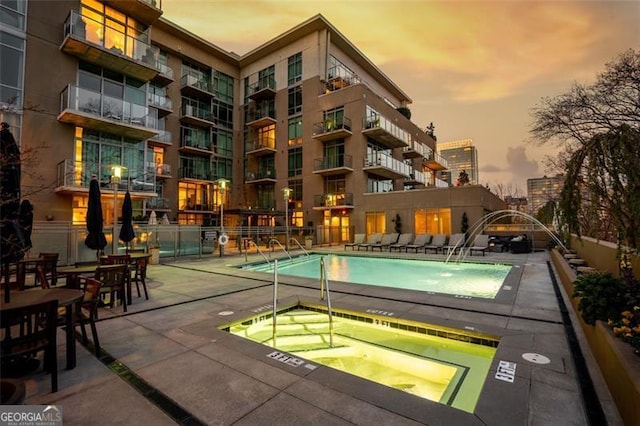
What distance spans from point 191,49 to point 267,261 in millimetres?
22682

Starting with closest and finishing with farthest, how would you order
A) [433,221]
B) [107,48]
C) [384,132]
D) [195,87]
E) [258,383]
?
1. [258,383]
2. [107,48]
3. [433,221]
4. [384,132]
5. [195,87]

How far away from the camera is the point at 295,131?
26.8m

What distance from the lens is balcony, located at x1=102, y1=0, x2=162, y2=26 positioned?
15186 millimetres

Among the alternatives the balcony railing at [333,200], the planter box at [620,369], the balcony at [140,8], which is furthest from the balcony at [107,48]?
the planter box at [620,369]

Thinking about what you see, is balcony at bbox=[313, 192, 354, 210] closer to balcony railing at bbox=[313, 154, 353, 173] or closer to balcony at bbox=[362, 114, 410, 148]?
balcony railing at bbox=[313, 154, 353, 173]

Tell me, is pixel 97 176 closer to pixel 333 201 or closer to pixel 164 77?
pixel 164 77

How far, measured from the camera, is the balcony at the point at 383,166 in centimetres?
2317

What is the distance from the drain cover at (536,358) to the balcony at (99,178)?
50.1 ft

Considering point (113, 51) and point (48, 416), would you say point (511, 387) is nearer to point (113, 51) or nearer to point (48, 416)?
point (48, 416)

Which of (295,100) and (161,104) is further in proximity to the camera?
(295,100)

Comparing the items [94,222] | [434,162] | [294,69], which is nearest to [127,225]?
[94,222]

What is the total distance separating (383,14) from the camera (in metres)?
11.4

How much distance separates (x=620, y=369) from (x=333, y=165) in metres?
22.3

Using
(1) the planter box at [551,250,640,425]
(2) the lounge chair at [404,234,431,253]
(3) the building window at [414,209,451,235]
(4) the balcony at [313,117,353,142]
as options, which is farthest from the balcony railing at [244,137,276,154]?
(1) the planter box at [551,250,640,425]
